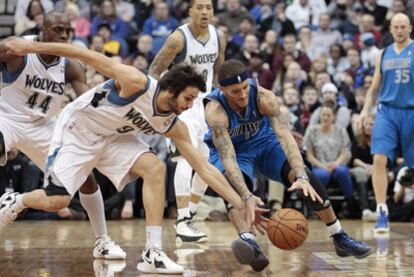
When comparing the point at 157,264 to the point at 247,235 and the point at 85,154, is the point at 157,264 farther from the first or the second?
the point at 85,154

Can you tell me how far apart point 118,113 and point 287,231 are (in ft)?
5.16

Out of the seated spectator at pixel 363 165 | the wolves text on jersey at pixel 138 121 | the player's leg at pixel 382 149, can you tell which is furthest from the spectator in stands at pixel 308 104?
the wolves text on jersey at pixel 138 121

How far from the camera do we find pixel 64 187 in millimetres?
7234

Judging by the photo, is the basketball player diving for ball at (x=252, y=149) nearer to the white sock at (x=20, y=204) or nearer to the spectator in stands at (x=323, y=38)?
the white sock at (x=20, y=204)

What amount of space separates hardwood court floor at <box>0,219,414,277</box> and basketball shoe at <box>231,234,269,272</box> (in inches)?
2.7

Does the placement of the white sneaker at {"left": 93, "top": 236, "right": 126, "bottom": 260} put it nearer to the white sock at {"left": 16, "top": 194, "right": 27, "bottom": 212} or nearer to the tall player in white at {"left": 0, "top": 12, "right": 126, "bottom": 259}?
the tall player in white at {"left": 0, "top": 12, "right": 126, "bottom": 259}

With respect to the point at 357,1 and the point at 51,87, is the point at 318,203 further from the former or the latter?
the point at 357,1

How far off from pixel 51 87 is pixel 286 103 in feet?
21.8

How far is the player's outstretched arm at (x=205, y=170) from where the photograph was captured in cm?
711

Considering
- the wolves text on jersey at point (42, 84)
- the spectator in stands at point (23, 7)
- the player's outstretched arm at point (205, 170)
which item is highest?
the spectator in stands at point (23, 7)

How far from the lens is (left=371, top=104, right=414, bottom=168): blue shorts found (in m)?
10.7

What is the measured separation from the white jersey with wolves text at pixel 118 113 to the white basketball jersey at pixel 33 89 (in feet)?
3.08

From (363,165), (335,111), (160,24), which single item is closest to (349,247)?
(363,165)

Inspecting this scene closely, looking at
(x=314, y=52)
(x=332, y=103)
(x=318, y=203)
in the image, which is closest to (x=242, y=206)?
(x=318, y=203)
